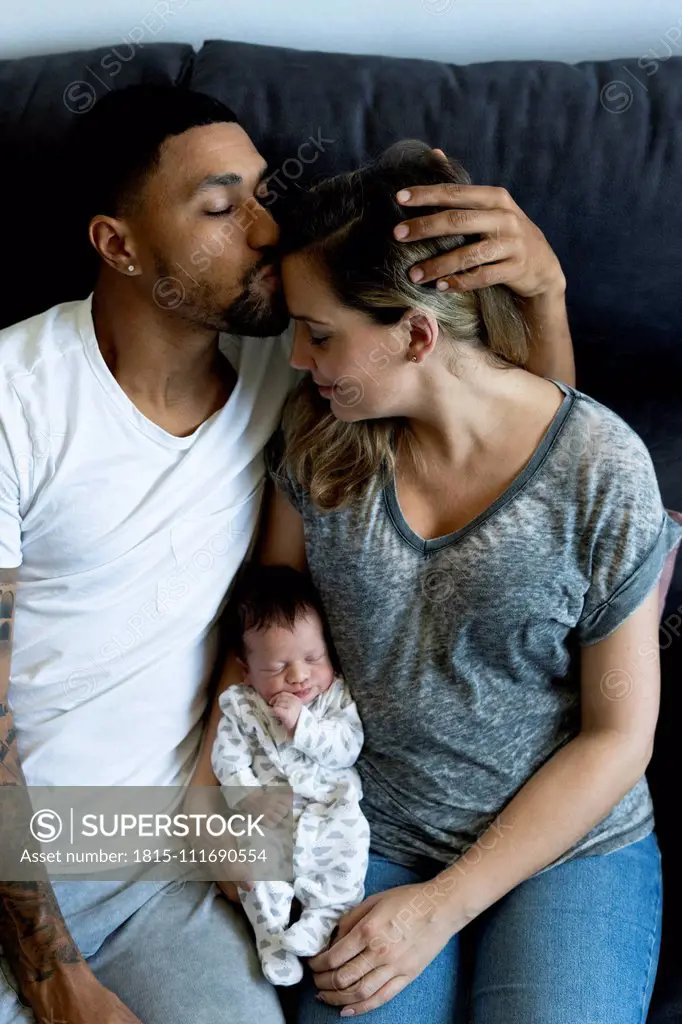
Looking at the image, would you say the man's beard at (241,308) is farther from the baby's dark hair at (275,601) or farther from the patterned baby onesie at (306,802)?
the patterned baby onesie at (306,802)

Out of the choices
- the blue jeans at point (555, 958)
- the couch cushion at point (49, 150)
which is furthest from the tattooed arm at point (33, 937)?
the couch cushion at point (49, 150)

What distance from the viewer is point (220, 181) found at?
4.64 feet

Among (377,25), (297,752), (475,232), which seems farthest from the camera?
(377,25)

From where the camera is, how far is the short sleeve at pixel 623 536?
1.30m

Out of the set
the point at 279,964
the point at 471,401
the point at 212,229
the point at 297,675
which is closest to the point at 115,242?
the point at 212,229

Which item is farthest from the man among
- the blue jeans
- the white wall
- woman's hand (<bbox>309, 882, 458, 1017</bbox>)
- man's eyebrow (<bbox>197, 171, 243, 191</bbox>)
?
the white wall

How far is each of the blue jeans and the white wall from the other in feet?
4.34

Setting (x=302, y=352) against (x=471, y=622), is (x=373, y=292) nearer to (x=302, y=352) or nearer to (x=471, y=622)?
(x=302, y=352)

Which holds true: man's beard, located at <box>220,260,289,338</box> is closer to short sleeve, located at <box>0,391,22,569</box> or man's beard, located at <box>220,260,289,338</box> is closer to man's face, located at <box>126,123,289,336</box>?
man's face, located at <box>126,123,289,336</box>

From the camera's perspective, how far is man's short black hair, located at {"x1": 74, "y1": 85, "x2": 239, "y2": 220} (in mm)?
1427

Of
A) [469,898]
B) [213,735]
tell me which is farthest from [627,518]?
[213,735]

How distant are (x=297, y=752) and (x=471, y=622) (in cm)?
33

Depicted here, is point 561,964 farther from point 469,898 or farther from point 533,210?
point 533,210

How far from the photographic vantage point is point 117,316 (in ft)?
4.96
